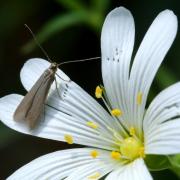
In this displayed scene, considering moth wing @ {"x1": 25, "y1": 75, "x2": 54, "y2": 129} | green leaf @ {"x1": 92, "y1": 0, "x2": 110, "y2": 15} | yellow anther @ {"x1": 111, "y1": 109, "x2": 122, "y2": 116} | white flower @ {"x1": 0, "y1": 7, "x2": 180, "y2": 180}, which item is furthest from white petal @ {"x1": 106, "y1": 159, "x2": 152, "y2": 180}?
green leaf @ {"x1": 92, "y1": 0, "x2": 110, "y2": 15}

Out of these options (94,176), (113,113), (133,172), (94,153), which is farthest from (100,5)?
(133,172)

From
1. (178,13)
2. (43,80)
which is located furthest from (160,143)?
(178,13)

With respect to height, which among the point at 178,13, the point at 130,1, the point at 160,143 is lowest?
the point at 160,143

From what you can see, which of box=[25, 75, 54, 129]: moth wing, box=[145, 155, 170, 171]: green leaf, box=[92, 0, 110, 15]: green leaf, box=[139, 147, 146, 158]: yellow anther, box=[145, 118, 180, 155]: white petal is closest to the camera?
box=[145, 118, 180, 155]: white petal

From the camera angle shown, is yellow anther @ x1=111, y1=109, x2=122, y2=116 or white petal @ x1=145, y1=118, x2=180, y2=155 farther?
yellow anther @ x1=111, y1=109, x2=122, y2=116

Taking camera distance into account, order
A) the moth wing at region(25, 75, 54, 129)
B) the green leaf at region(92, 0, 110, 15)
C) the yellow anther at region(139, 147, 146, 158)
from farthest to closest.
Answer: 1. the green leaf at region(92, 0, 110, 15)
2. the moth wing at region(25, 75, 54, 129)
3. the yellow anther at region(139, 147, 146, 158)

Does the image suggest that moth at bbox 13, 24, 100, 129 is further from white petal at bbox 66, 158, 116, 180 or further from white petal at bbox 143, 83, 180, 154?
white petal at bbox 143, 83, 180, 154

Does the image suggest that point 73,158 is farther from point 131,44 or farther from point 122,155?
point 131,44

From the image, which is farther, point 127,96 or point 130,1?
point 130,1
